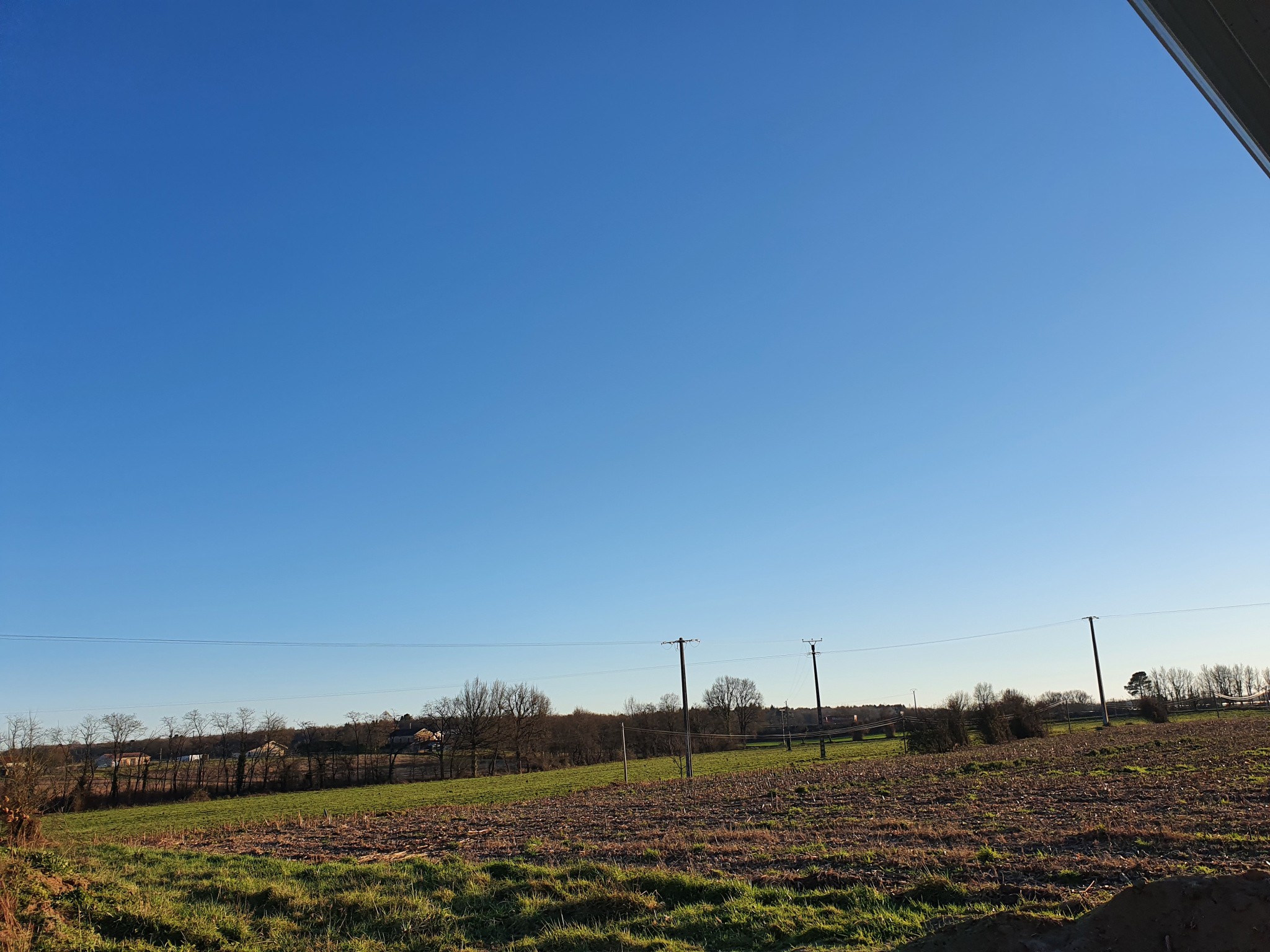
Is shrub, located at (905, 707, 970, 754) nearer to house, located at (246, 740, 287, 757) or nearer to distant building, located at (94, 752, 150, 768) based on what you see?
house, located at (246, 740, 287, 757)

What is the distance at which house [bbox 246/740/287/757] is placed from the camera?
8244 centimetres

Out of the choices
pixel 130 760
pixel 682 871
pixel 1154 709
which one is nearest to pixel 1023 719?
pixel 1154 709

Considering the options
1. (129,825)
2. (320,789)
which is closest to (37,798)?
(129,825)

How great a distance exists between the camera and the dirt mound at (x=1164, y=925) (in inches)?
188

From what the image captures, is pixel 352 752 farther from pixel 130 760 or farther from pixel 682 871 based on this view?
pixel 682 871

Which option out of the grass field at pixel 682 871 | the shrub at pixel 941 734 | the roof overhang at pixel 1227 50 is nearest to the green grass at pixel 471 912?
the grass field at pixel 682 871

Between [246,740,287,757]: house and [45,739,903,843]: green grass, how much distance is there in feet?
42.9

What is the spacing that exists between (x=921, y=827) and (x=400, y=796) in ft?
164

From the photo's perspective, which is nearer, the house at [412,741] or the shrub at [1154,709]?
the shrub at [1154,709]

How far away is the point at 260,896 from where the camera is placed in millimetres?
12445

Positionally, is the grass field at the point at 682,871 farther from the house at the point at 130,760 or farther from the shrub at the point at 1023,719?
the house at the point at 130,760

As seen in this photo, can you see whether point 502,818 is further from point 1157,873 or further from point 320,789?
point 320,789

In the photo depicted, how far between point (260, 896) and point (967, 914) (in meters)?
10.8

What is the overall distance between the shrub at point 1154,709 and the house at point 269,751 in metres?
86.2
